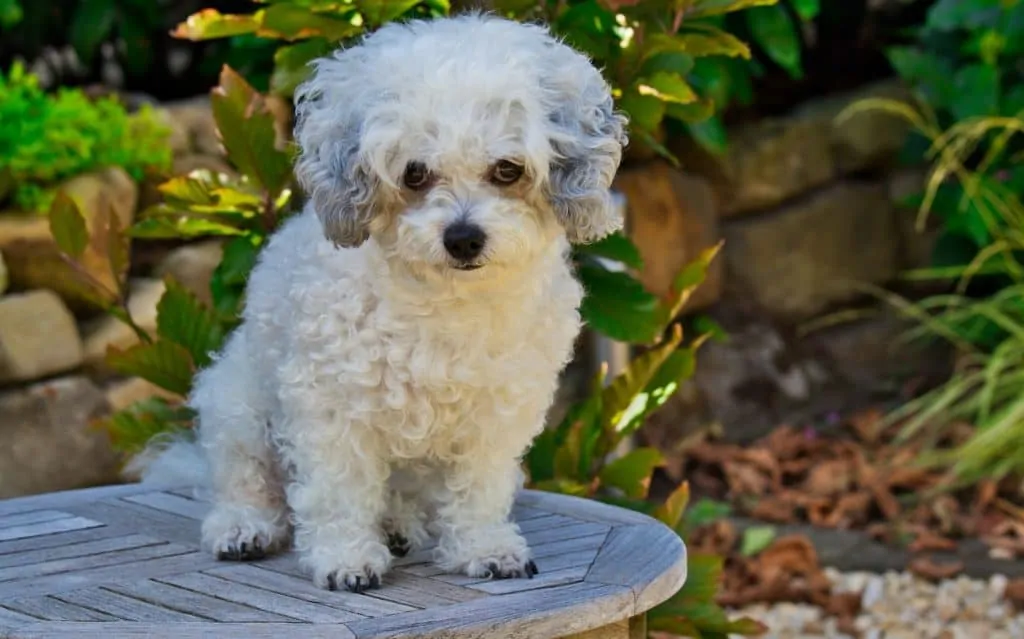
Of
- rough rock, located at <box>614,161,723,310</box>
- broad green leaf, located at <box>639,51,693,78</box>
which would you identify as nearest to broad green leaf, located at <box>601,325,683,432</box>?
broad green leaf, located at <box>639,51,693,78</box>

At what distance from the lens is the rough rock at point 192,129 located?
194 inches

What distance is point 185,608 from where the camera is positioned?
2.46 m

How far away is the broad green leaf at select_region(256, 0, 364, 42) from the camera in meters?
3.24

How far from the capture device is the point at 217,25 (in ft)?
11.0

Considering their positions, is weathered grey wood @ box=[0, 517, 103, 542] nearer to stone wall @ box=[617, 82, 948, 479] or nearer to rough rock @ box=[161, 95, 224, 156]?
rough rock @ box=[161, 95, 224, 156]

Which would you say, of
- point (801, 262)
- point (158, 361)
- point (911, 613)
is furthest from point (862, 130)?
point (158, 361)

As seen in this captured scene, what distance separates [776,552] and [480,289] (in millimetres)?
2764

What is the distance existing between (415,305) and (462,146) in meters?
0.32

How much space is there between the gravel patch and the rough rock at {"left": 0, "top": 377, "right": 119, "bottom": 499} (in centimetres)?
204

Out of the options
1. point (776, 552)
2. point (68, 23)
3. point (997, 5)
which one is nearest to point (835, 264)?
point (997, 5)

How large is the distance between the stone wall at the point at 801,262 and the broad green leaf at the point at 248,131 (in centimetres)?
282

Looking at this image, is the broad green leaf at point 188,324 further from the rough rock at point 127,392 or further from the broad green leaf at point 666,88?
the broad green leaf at point 666,88

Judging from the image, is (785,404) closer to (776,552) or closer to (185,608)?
(776,552)

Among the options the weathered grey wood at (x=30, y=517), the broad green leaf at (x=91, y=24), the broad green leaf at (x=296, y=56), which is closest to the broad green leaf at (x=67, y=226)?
the broad green leaf at (x=296, y=56)
